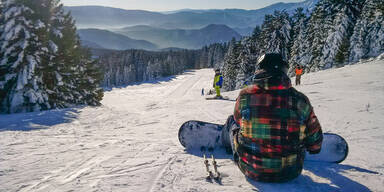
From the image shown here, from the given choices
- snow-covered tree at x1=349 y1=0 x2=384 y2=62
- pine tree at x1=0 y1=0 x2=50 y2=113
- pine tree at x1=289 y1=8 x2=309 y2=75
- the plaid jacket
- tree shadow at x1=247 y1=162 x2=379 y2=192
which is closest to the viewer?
the plaid jacket

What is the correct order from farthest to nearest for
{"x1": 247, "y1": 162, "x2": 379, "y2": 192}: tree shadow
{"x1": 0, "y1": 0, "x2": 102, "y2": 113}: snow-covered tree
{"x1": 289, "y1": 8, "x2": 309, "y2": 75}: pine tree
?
{"x1": 289, "y1": 8, "x2": 309, "y2": 75}: pine tree
{"x1": 0, "y1": 0, "x2": 102, "y2": 113}: snow-covered tree
{"x1": 247, "y1": 162, "x2": 379, "y2": 192}: tree shadow

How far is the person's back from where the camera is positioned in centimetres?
260

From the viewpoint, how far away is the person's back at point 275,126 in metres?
2.60

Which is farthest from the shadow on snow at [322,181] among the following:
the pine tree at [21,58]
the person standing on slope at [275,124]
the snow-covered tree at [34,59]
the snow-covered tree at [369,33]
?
the snow-covered tree at [369,33]

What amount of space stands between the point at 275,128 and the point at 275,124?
5cm

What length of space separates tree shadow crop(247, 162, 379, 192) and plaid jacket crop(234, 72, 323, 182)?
5.7 inches

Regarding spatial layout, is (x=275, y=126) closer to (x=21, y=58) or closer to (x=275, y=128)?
(x=275, y=128)

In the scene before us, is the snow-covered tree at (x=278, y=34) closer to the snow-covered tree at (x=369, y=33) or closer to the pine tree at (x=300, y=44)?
the pine tree at (x=300, y=44)

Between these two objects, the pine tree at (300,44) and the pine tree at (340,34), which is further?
the pine tree at (300,44)

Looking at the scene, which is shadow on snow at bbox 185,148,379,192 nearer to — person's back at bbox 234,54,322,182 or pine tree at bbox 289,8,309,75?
person's back at bbox 234,54,322,182

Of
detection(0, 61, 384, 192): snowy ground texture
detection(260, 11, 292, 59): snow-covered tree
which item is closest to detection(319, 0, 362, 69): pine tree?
detection(260, 11, 292, 59): snow-covered tree

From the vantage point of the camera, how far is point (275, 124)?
263 centimetres

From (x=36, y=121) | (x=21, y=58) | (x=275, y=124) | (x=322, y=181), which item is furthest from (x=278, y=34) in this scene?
(x=275, y=124)

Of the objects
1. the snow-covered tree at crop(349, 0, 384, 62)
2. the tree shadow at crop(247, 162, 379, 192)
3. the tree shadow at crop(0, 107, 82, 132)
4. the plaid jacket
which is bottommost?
the tree shadow at crop(0, 107, 82, 132)
